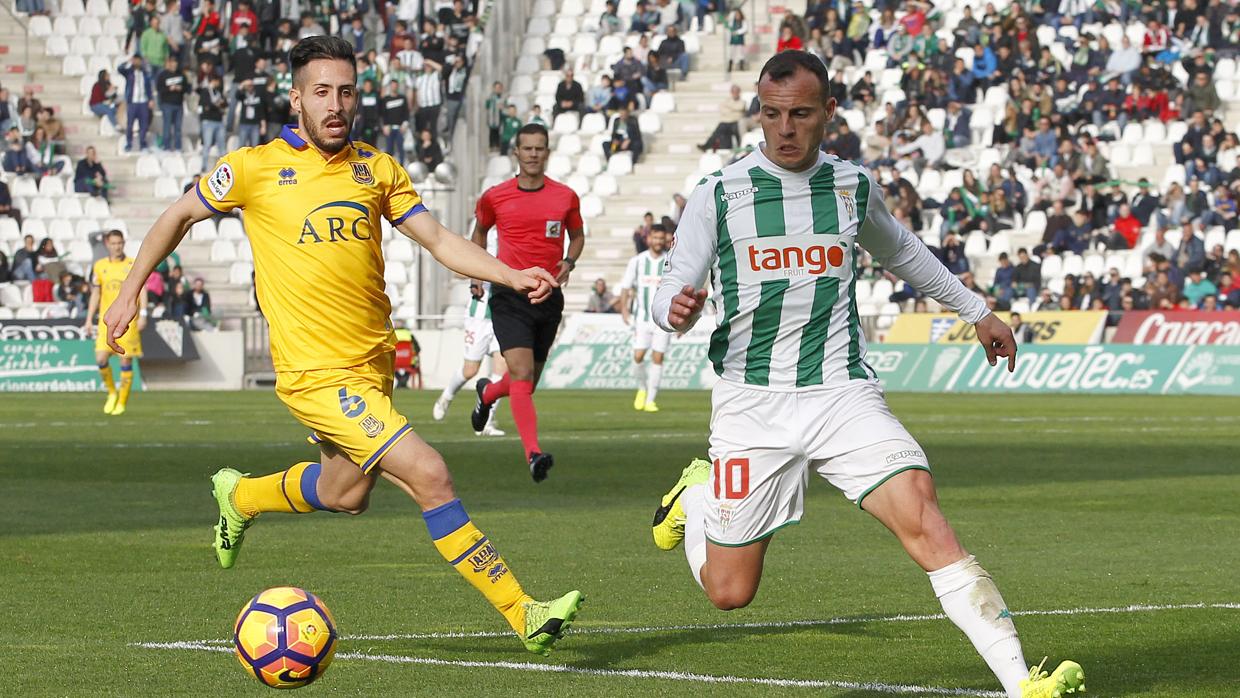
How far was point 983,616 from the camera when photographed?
5641mm

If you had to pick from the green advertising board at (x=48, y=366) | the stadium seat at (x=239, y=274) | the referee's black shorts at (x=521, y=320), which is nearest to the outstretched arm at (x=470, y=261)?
the referee's black shorts at (x=521, y=320)

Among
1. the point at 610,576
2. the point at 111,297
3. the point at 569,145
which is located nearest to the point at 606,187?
the point at 569,145

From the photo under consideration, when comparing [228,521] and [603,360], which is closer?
[228,521]

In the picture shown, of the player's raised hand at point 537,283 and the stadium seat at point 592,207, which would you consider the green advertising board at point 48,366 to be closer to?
the stadium seat at point 592,207

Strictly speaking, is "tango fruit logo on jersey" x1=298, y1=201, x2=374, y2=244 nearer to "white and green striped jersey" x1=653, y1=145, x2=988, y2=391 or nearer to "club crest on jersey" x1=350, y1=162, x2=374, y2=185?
"club crest on jersey" x1=350, y1=162, x2=374, y2=185

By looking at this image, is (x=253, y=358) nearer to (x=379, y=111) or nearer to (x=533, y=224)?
(x=379, y=111)

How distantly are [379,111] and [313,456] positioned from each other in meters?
21.9

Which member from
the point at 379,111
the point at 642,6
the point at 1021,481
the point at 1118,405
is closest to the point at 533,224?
the point at 1021,481

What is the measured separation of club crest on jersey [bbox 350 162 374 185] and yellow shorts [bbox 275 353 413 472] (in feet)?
2.26

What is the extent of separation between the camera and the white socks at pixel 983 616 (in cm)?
555

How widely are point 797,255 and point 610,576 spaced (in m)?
3.42

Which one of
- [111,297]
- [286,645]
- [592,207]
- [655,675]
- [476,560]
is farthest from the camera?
[592,207]

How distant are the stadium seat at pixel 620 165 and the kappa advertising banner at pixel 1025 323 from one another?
8183mm

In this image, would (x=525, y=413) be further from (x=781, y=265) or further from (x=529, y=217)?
(x=781, y=265)
